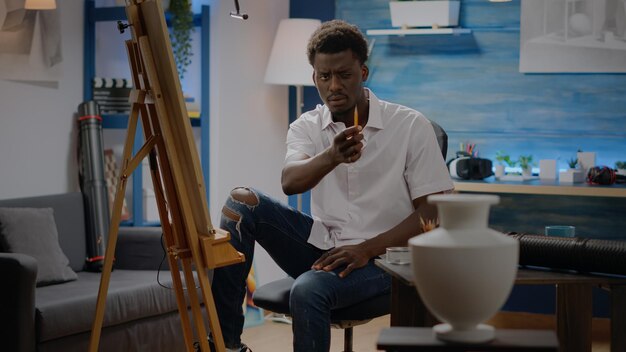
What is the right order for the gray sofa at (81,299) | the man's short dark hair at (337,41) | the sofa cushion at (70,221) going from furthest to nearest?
the sofa cushion at (70,221) < the gray sofa at (81,299) < the man's short dark hair at (337,41)

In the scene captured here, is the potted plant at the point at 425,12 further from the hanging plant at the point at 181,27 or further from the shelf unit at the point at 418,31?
the hanging plant at the point at 181,27

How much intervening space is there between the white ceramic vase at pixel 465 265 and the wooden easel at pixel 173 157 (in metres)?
1.25

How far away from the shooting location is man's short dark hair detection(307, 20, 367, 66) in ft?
9.61

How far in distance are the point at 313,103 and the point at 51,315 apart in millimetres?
2538

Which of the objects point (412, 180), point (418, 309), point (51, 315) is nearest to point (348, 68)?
point (412, 180)

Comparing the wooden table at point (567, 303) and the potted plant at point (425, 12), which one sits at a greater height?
the potted plant at point (425, 12)

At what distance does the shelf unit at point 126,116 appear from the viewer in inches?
187

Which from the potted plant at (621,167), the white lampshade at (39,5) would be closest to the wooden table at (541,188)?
the potted plant at (621,167)

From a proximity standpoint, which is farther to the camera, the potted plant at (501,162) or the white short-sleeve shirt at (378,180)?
the potted plant at (501,162)

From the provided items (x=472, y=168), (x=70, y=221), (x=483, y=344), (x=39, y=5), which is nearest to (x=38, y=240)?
(x=70, y=221)

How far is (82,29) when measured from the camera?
4812mm

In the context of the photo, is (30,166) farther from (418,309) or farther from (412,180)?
(418,309)

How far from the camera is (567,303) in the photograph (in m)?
2.22

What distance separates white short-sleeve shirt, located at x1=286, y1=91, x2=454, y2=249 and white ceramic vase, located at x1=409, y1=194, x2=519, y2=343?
141 centimetres
